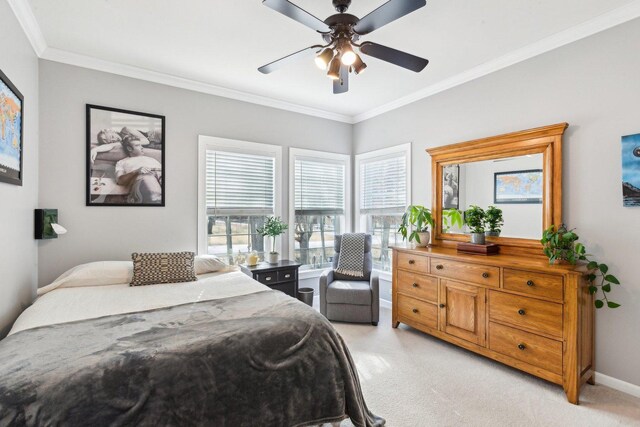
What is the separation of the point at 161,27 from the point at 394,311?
11.8 ft

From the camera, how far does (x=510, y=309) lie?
103 inches

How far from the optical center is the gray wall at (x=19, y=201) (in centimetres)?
209

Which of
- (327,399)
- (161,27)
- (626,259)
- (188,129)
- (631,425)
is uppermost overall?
(161,27)

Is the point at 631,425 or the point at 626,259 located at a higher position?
the point at 626,259

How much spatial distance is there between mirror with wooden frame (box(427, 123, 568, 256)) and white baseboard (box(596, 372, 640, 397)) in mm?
1032

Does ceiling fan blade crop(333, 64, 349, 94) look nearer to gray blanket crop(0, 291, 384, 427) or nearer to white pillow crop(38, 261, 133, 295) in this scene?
gray blanket crop(0, 291, 384, 427)

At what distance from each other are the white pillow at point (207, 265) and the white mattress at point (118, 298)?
19 cm

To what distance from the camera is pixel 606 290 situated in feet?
7.73

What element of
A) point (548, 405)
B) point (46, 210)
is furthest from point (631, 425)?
point (46, 210)

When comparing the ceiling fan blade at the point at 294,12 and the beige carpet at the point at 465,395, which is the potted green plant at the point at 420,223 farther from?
the ceiling fan blade at the point at 294,12

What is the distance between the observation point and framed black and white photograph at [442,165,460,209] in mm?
3547

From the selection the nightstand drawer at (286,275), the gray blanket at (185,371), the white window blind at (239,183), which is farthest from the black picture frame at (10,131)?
the nightstand drawer at (286,275)

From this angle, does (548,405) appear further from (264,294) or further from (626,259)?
(264,294)

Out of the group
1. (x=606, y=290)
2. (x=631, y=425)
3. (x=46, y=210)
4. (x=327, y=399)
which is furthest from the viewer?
(x=46, y=210)
